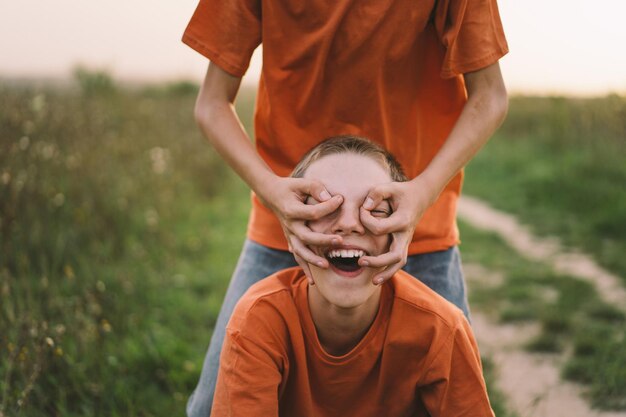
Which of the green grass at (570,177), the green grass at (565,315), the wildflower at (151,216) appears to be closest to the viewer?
the green grass at (565,315)

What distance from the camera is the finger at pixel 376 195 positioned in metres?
1.57

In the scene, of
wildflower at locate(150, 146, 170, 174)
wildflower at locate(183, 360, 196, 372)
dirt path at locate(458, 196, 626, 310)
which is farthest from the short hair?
wildflower at locate(150, 146, 170, 174)

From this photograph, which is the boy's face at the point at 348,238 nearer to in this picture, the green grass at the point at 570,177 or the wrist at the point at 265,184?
the wrist at the point at 265,184

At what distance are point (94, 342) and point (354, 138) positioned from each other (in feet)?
5.78

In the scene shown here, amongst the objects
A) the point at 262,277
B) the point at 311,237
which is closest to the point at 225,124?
the point at 262,277

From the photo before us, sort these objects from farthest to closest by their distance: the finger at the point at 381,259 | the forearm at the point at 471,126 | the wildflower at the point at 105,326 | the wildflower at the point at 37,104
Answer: the wildflower at the point at 37,104, the wildflower at the point at 105,326, the forearm at the point at 471,126, the finger at the point at 381,259

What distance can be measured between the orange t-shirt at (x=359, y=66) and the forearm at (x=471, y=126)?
0.07 m

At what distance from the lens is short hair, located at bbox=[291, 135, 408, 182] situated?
1.73 meters

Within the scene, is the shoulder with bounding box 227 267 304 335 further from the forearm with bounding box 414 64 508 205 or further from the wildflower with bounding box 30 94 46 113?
the wildflower with bounding box 30 94 46 113

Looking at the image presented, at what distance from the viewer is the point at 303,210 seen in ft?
5.12

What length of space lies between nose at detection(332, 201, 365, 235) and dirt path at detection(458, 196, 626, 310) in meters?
3.06

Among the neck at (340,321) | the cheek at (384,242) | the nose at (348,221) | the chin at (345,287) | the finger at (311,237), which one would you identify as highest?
the nose at (348,221)

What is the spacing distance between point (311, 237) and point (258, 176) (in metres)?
0.37

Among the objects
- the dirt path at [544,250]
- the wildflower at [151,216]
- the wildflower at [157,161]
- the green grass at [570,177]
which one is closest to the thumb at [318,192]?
the dirt path at [544,250]
